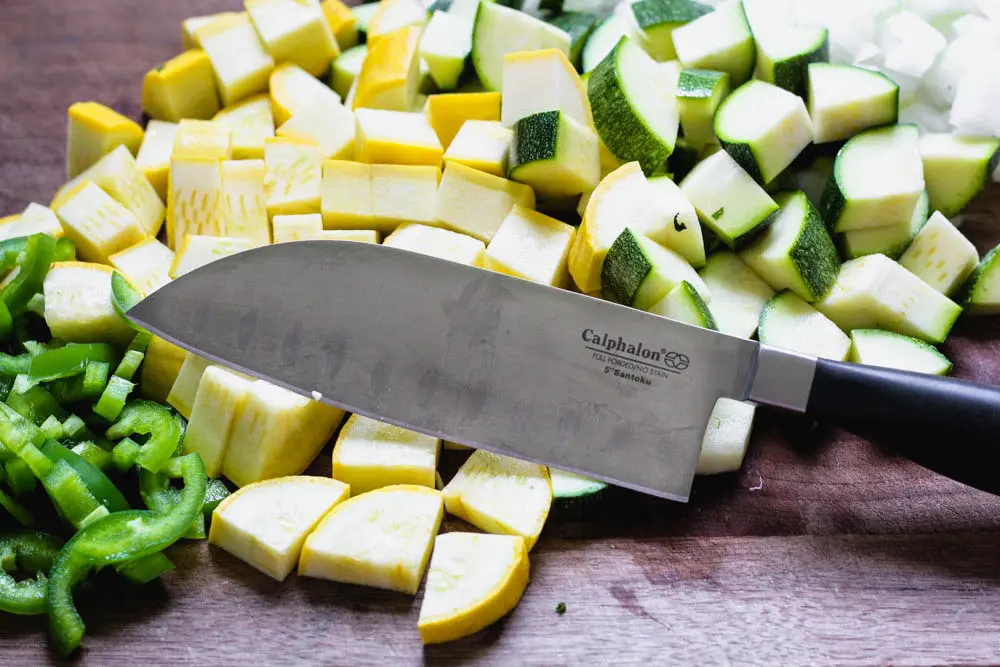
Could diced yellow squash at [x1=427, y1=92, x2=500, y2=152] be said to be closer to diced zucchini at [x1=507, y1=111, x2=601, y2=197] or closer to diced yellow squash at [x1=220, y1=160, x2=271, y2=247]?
diced zucchini at [x1=507, y1=111, x2=601, y2=197]

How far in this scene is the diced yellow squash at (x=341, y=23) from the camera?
2.84 metres

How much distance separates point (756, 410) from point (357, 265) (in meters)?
0.99

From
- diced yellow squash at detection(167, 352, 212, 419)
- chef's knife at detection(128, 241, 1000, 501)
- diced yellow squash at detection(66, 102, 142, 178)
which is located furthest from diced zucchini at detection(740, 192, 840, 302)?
diced yellow squash at detection(66, 102, 142, 178)

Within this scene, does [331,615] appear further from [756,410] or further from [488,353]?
[756,410]

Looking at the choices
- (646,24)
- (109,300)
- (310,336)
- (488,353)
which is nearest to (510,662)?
(488,353)

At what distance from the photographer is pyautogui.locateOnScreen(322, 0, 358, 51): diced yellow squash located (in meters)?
2.84

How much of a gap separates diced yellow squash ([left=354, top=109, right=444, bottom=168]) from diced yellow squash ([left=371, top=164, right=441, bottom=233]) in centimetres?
6

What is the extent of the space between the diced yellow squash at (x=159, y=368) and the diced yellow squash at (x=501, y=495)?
2.30ft

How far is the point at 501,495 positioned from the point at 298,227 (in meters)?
0.88

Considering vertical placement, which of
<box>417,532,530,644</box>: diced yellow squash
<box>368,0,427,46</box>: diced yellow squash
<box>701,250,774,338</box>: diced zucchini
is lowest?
<box>417,532,530,644</box>: diced yellow squash

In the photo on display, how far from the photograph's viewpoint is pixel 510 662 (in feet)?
5.74

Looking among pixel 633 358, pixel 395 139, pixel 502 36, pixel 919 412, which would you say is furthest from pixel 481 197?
pixel 919 412

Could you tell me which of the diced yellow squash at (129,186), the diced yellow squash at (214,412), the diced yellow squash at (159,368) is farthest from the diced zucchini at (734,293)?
the diced yellow squash at (129,186)

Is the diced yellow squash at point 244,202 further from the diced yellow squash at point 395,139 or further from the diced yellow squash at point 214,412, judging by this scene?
the diced yellow squash at point 214,412
